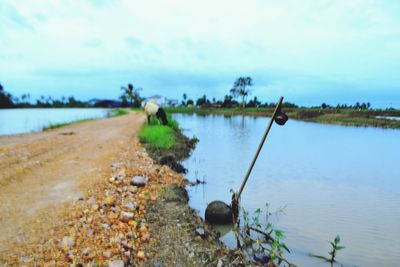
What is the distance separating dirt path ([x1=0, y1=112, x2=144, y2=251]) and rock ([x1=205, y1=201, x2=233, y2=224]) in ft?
8.80

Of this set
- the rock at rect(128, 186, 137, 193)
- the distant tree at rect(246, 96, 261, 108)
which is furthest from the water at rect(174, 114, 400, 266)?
the distant tree at rect(246, 96, 261, 108)

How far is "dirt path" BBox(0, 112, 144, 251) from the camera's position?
15.2 feet

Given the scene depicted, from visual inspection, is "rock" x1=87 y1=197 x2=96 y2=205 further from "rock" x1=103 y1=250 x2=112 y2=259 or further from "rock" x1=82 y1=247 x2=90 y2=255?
"rock" x1=103 y1=250 x2=112 y2=259

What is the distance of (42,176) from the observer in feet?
22.4

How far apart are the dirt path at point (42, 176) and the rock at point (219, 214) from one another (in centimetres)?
268

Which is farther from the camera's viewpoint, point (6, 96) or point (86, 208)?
point (6, 96)

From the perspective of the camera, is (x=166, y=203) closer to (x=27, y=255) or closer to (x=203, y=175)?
(x=27, y=255)

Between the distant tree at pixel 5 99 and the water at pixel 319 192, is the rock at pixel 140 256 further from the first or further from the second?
the distant tree at pixel 5 99

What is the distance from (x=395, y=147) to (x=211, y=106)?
6394cm

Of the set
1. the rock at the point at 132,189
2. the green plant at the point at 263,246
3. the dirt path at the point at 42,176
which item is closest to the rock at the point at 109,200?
the dirt path at the point at 42,176

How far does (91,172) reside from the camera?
23.7 feet

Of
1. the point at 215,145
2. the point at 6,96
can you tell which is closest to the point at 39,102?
the point at 6,96

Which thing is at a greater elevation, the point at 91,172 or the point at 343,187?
the point at 91,172

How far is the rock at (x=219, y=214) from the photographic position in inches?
219
